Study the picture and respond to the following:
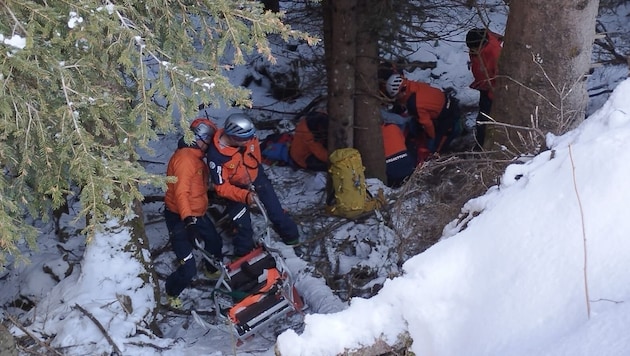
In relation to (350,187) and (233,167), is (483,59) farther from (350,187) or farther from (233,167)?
(233,167)

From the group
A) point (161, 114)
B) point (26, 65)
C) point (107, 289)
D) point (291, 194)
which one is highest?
point (26, 65)

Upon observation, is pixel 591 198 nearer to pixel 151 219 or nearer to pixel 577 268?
pixel 577 268

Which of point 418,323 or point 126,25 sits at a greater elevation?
point 126,25

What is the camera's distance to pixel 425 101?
8336 mm

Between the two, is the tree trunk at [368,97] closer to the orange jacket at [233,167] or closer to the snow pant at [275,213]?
Result: the snow pant at [275,213]

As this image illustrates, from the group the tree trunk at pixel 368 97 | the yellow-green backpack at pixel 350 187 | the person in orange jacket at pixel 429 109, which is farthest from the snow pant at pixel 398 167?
the yellow-green backpack at pixel 350 187

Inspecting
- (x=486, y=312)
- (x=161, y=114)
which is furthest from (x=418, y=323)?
(x=161, y=114)

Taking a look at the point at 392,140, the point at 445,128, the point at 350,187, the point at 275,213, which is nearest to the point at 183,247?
the point at 275,213

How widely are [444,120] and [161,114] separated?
16.4 feet

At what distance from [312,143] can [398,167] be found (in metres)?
1.21

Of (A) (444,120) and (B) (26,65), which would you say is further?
(A) (444,120)

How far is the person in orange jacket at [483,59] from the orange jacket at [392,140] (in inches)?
42.4

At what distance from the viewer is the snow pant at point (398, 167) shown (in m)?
8.13

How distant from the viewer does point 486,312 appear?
261 centimetres
